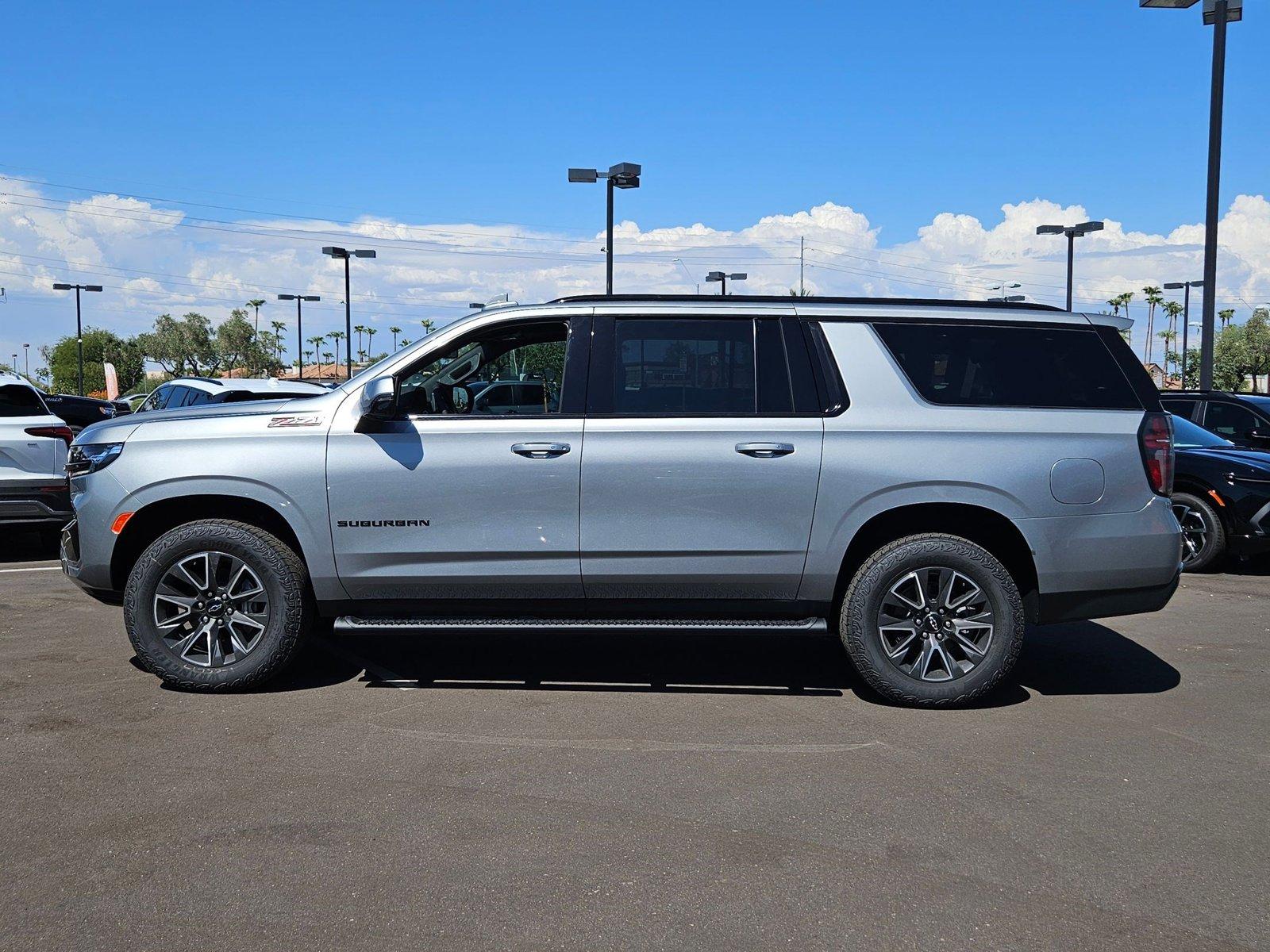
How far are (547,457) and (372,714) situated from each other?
4.87 feet

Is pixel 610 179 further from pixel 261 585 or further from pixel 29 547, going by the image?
pixel 261 585

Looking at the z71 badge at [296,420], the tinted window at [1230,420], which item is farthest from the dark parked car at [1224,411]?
the z71 badge at [296,420]

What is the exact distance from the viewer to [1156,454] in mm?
5477

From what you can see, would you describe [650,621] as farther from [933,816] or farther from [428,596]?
[933,816]

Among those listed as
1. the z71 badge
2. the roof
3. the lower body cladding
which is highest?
the roof

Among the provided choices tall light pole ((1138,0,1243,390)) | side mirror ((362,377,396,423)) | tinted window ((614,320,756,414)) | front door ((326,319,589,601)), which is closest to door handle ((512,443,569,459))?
front door ((326,319,589,601))

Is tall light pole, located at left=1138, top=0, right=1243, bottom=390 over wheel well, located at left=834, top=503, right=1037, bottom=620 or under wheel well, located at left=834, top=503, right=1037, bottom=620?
over

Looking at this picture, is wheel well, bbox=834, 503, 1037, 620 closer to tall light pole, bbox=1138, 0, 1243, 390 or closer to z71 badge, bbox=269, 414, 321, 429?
z71 badge, bbox=269, 414, 321, 429

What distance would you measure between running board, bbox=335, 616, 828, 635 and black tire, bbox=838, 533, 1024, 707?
0.76 ft

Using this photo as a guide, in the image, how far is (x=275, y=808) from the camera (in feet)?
13.6

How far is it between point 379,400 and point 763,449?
6.07 ft

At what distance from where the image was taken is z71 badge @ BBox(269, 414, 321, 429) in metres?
5.53

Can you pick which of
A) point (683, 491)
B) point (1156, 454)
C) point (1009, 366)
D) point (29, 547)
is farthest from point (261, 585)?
point (29, 547)

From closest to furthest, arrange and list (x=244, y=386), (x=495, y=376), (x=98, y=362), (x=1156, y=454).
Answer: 1. (x=1156, y=454)
2. (x=495, y=376)
3. (x=244, y=386)
4. (x=98, y=362)
